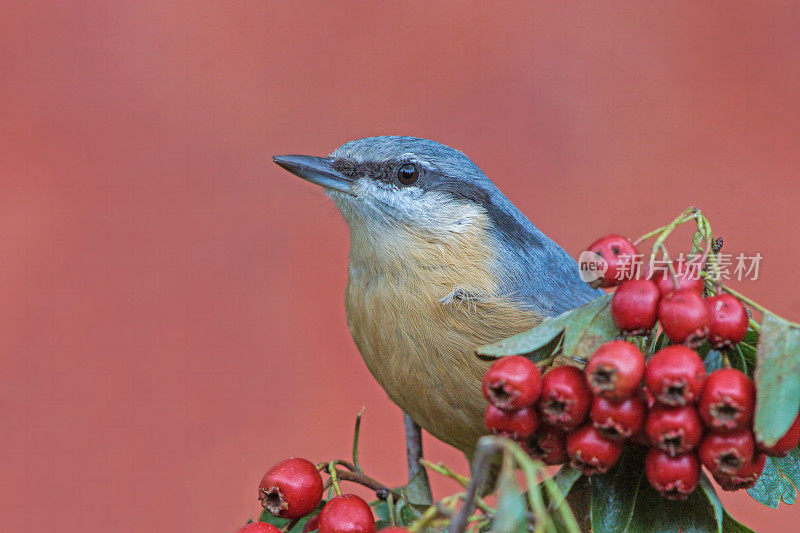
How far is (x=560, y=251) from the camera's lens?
1797 millimetres

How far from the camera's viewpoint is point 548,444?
2.81 feet

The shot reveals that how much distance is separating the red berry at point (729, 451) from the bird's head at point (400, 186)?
0.83 metres

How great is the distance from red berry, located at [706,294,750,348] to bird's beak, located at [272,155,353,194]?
0.89 meters

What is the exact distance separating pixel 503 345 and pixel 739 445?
0.25 m

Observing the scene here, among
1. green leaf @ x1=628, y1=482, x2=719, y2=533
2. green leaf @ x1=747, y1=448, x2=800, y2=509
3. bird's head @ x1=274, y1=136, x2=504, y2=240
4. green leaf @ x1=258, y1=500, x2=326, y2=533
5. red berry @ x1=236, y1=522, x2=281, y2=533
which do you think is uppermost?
bird's head @ x1=274, y1=136, x2=504, y2=240

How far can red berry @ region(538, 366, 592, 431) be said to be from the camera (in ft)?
2.62

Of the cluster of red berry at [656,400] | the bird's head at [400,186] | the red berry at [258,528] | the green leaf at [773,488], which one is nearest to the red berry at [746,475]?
the cluster of red berry at [656,400]

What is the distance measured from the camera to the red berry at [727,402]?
29.9 inches

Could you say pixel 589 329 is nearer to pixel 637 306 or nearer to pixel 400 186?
pixel 637 306

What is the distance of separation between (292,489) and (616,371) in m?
0.46

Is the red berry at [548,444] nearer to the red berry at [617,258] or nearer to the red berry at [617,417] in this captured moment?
the red berry at [617,417]

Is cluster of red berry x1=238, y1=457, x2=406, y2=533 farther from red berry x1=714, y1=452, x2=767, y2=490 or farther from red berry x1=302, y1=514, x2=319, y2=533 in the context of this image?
red berry x1=714, y1=452, x2=767, y2=490

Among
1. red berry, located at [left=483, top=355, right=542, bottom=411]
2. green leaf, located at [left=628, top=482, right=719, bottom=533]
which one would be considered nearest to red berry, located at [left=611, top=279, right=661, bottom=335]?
red berry, located at [left=483, top=355, right=542, bottom=411]

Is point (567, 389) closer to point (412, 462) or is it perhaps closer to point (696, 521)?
point (696, 521)
